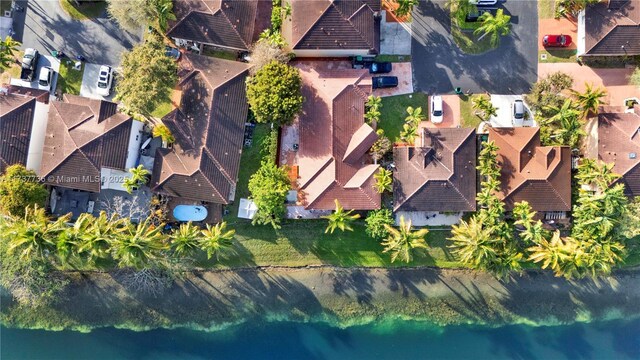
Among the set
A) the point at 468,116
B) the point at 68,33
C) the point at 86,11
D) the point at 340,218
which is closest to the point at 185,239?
the point at 340,218

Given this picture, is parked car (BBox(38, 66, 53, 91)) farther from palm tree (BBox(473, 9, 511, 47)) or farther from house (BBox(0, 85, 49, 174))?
palm tree (BBox(473, 9, 511, 47))

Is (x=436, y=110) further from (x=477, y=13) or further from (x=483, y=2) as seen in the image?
(x=483, y=2)

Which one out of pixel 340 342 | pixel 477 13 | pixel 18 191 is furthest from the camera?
pixel 340 342

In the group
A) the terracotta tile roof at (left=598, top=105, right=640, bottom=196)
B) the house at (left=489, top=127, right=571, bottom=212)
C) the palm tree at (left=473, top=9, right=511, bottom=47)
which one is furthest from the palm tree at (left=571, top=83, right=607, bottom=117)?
the palm tree at (left=473, top=9, right=511, bottom=47)

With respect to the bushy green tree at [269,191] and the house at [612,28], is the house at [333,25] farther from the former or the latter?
the house at [612,28]

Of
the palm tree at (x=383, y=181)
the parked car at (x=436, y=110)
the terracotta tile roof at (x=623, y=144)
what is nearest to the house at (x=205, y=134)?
the palm tree at (x=383, y=181)
